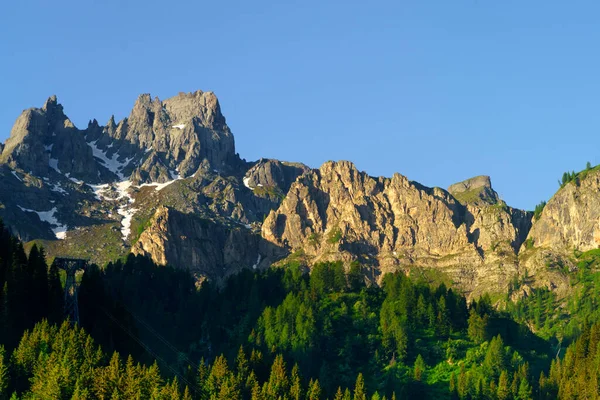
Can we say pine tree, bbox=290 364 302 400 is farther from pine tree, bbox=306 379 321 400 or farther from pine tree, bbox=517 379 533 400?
pine tree, bbox=517 379 533 400

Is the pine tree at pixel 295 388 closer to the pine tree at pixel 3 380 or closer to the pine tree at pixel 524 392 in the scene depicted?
the pine tree at pixel 3 380

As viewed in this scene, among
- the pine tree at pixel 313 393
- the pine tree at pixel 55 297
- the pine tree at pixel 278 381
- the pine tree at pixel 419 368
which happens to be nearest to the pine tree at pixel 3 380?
the pine tree at pixel 55 297

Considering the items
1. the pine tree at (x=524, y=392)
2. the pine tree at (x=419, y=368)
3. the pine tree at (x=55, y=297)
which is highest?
the pine tree at (x=55, y=297)

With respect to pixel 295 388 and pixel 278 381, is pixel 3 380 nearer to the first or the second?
pixel 278 381

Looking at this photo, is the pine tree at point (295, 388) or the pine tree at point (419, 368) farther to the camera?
the pine tree at point (419, 368)

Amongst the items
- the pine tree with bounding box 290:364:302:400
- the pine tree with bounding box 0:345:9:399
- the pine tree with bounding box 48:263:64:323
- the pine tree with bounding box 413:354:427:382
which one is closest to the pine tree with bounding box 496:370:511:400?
the pine tree with bounding box 413:354:427:382

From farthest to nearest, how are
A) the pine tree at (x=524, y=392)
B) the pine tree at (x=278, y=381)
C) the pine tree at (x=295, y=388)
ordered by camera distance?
the pine tree at (x=524, y=392) < the pine tree at (x=295, y=388) < the pine tree at (x=278, y=381)

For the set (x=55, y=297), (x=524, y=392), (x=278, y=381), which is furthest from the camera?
(x=524, y=392)

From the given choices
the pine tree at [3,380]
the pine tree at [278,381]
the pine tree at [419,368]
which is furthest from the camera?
the pine tree at [419,368]

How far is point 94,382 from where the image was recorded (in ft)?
428

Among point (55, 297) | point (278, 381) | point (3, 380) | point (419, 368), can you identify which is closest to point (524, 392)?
point (419, 368)

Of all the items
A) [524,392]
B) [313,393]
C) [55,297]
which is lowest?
[313,393]

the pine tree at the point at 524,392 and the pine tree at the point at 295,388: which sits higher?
the pine tree at the point at 524,392

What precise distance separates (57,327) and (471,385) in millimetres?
78112
